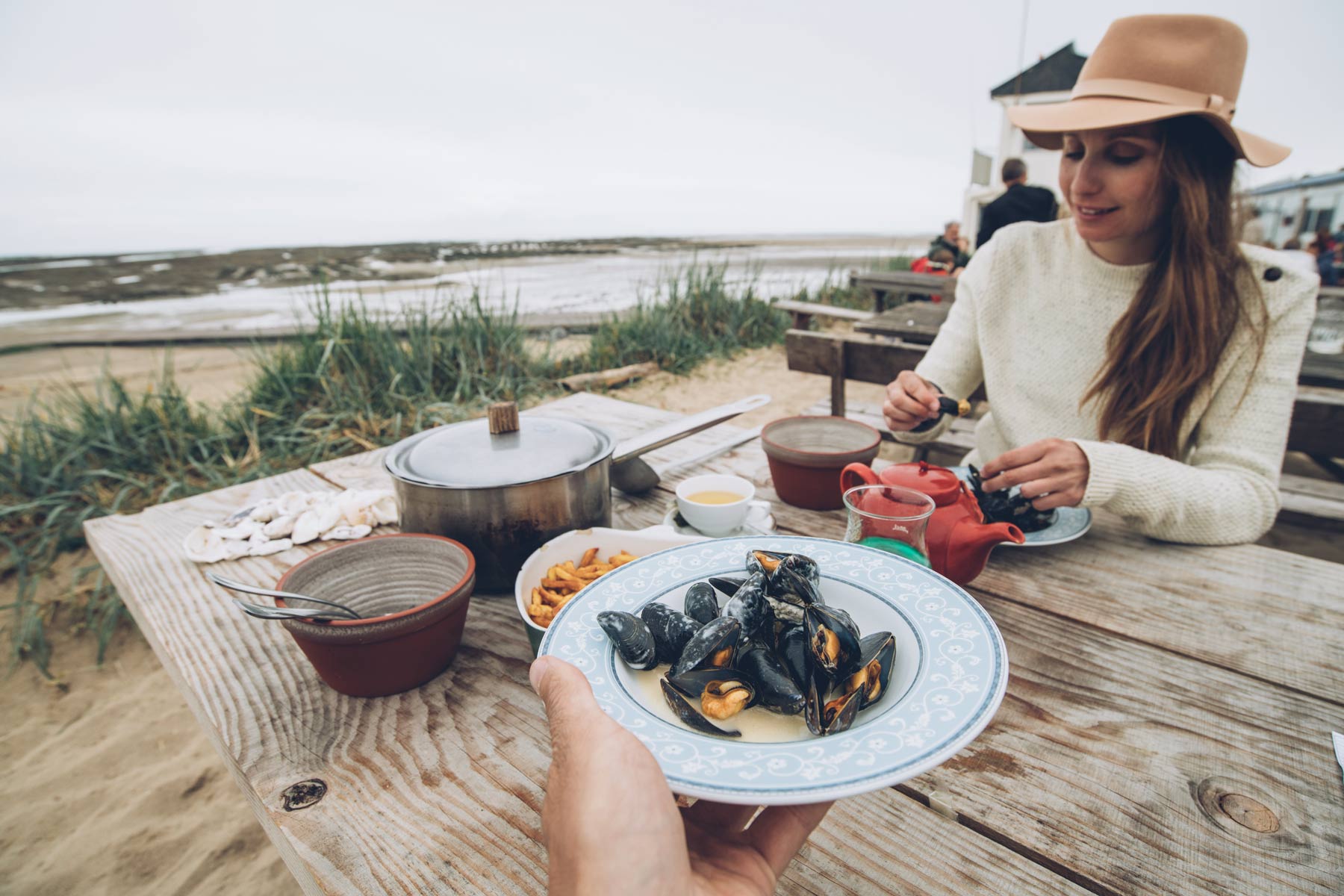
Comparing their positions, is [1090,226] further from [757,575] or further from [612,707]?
[612,707]

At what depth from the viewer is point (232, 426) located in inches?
160

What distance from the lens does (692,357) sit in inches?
286

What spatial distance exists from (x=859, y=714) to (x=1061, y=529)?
39.3 inches

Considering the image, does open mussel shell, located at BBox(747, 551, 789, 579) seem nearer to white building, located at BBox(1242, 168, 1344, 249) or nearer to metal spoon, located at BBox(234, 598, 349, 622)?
metal spoon, located at BBox(234, 598, 349, 622)

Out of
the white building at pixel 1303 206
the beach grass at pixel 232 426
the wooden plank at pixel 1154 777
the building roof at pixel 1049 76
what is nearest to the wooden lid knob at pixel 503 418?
the wooden plank at pixel 1154 777

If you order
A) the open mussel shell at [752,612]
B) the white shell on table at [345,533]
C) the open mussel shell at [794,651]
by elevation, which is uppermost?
the open mussel shell at [752,612]

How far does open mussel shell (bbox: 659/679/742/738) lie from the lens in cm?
70

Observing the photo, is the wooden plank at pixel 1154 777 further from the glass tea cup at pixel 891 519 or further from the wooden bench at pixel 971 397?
the wooden bench at pixel 971 397

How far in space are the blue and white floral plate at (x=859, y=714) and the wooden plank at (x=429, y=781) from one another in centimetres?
18

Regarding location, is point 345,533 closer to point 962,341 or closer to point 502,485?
point 502,485

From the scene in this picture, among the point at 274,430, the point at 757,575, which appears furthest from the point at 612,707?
the point at 274,430

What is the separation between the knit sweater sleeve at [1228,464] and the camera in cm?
142

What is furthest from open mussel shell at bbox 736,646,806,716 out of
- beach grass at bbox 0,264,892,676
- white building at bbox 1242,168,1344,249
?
white building at bbox 1242,168,1344,249

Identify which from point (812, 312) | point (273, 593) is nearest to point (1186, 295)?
point (273, 593)
